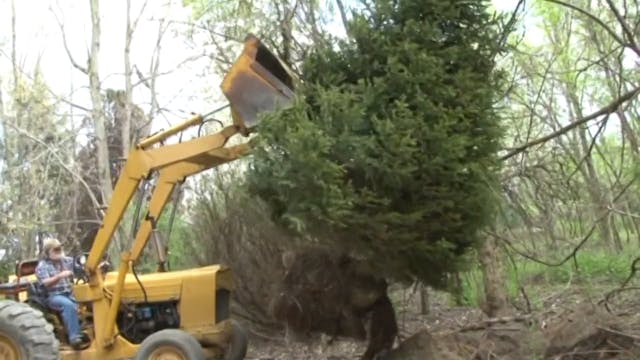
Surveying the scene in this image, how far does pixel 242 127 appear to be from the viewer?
8344 millimetres

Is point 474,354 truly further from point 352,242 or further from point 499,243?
point 499,243

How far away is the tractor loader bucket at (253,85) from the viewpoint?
807 centimetres

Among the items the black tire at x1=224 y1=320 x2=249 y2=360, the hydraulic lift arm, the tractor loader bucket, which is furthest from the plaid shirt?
the tractor loader bucket

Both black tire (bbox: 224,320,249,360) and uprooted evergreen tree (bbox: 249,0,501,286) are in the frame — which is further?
black tire (bbox: 224,320,249,360)

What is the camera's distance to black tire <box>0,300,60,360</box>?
920cm

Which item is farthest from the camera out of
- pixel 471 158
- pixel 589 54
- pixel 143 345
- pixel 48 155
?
pixel 48 155

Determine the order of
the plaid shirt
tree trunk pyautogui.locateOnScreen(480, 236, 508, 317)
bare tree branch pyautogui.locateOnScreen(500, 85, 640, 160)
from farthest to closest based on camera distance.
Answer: tree trunk pyautogui.locateOnScreen(480, 236, 508, 317), the plaid shirt, bare tree branch pyautogui.locateOnScreen(500, 85, 640, 160)

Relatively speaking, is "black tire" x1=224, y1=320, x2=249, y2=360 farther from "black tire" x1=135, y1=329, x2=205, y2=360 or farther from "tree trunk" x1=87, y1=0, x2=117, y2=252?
"tree trunk" x1=87, y1=0, x2=117, y2=252

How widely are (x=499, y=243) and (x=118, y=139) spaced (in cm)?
1825

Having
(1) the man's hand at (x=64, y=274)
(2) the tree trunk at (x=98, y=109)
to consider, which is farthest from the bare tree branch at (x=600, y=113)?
(2) the tree trunk at (x=98, y=109)

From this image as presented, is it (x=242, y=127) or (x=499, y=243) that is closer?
(x=242, y=127)

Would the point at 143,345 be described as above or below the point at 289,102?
below

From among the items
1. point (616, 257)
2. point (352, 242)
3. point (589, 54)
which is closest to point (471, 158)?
point (352, 242)

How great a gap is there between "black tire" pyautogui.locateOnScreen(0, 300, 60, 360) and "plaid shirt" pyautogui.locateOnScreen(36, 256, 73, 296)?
1.46 ft
